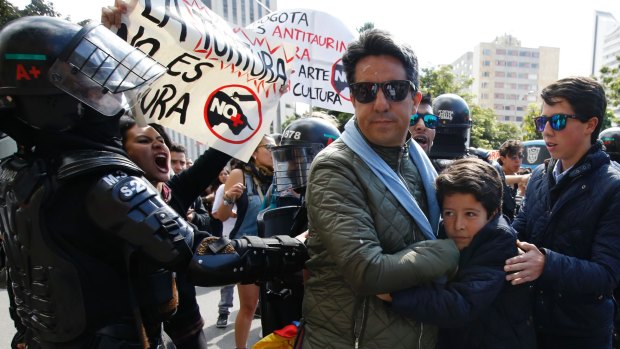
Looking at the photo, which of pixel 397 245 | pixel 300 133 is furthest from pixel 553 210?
pixel 300 133

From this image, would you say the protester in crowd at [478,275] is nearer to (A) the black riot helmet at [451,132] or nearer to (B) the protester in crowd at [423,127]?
(B) the protester in crowd at [423,127]

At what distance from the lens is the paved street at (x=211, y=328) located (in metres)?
4.51

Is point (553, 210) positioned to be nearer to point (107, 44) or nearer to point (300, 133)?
point (300, 133)

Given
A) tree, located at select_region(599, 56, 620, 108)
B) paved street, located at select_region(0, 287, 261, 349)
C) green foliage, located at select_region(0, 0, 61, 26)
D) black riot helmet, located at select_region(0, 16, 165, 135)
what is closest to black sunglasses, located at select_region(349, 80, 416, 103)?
black riot helmet, located at select_region(0, 16, 165, 135)

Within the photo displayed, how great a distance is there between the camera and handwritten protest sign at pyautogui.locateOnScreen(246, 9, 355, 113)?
490 centimetres

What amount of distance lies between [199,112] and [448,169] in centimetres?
149

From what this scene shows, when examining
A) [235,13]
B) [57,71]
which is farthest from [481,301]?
[235,13]

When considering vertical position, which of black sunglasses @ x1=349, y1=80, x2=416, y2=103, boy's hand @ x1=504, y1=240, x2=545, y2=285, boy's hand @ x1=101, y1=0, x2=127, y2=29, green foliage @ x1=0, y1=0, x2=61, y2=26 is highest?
green foliage @ x1=0, y1=0, x2=61, y2=26

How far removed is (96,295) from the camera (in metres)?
1.38

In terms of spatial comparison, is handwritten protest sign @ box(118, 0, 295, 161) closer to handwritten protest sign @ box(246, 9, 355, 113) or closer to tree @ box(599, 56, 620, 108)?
handwritten protest sign @ box(246, 9, 355, 113)

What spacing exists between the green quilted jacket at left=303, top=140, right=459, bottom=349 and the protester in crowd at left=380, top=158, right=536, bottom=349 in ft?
0.36

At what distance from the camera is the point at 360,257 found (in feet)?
4.38

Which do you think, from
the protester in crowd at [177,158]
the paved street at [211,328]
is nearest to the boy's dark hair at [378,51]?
the protester in crowd at [177,158]

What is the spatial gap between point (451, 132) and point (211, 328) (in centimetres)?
359
